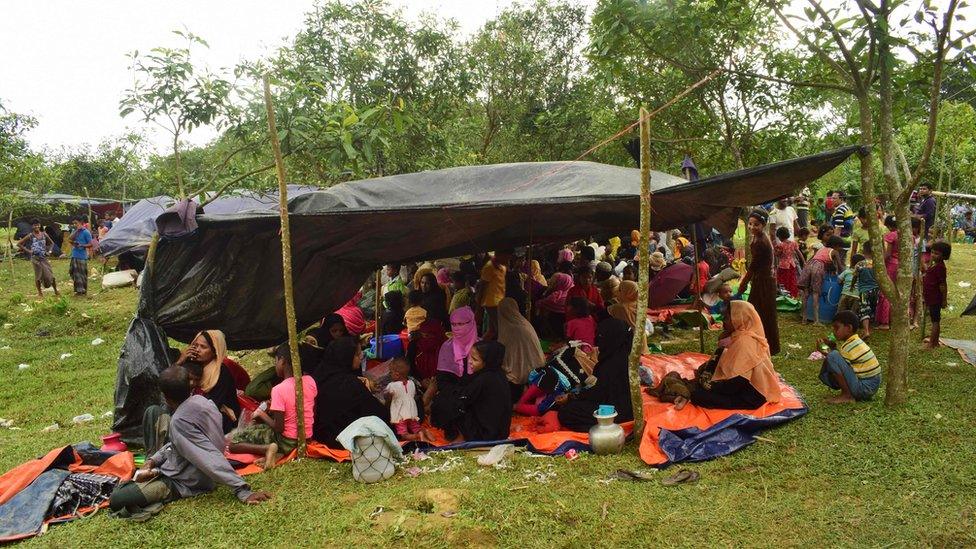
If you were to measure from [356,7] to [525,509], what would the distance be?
29.3 ft

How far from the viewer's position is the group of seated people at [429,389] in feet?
16.1

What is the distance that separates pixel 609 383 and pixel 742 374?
3.84 ft

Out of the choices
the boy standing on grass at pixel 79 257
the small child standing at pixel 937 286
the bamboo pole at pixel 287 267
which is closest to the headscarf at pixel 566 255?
the small child standing at pixel 937 286

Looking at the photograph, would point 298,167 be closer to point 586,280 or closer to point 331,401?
point 586,280

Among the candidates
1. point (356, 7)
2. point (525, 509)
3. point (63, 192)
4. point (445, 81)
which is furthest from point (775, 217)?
point (63, 192)

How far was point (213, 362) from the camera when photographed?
20.5ft

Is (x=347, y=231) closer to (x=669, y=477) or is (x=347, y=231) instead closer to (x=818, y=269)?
(x=669, y=477)

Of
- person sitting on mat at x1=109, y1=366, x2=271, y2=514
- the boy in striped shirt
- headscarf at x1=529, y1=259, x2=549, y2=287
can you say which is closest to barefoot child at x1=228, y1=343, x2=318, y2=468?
person sitting on mat at x1=109, y1=366, x2=271, y2=514

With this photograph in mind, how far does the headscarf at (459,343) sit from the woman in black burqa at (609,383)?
4.60 ft

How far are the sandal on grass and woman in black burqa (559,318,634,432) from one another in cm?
122

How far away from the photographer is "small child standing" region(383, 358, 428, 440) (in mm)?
6172

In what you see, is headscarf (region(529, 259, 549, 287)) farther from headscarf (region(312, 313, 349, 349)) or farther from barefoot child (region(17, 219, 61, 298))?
barefoot child (region(17, 219, 61, 298))

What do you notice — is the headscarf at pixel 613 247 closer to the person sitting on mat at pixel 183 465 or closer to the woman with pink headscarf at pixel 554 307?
the woman with pink headscarf at pixel 554 307

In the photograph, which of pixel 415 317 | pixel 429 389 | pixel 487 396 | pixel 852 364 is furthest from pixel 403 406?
pixel 852 364
